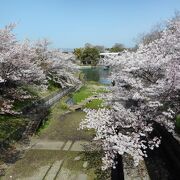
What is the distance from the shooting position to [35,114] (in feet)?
54.8

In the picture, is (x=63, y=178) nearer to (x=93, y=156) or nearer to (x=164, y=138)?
(x=93, y=156)

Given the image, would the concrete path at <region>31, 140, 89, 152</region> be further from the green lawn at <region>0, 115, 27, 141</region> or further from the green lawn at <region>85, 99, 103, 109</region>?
the green lawn at <region>85, 99, 103, 109</region>

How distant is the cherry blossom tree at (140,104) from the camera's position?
892 centimetres

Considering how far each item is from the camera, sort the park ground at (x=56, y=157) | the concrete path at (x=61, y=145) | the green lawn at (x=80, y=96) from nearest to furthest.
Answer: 1. the park ground at (x=56, y=157)
2. the concrete path at (x=61, y=145)
3. the green lawn at (x=80, y=96)

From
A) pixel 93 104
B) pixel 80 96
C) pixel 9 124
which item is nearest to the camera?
pixel 9 124

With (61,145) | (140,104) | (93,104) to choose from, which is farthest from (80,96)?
(140,104)

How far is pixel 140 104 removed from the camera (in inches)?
394

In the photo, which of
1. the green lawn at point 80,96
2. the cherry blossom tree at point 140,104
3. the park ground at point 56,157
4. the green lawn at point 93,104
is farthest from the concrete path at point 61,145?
the green lawn at point 80,96

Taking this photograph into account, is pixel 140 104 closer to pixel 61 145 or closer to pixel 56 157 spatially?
pixel 56 157

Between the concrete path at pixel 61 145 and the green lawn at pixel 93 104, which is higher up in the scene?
the green lawn at pixel 93 104

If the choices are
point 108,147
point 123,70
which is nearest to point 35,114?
point 123,70

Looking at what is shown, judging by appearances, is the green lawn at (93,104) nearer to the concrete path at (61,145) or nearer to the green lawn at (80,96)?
the green lawn at (80,96)

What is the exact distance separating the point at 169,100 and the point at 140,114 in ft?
3.30

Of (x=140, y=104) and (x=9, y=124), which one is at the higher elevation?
(x=140, y=104)
